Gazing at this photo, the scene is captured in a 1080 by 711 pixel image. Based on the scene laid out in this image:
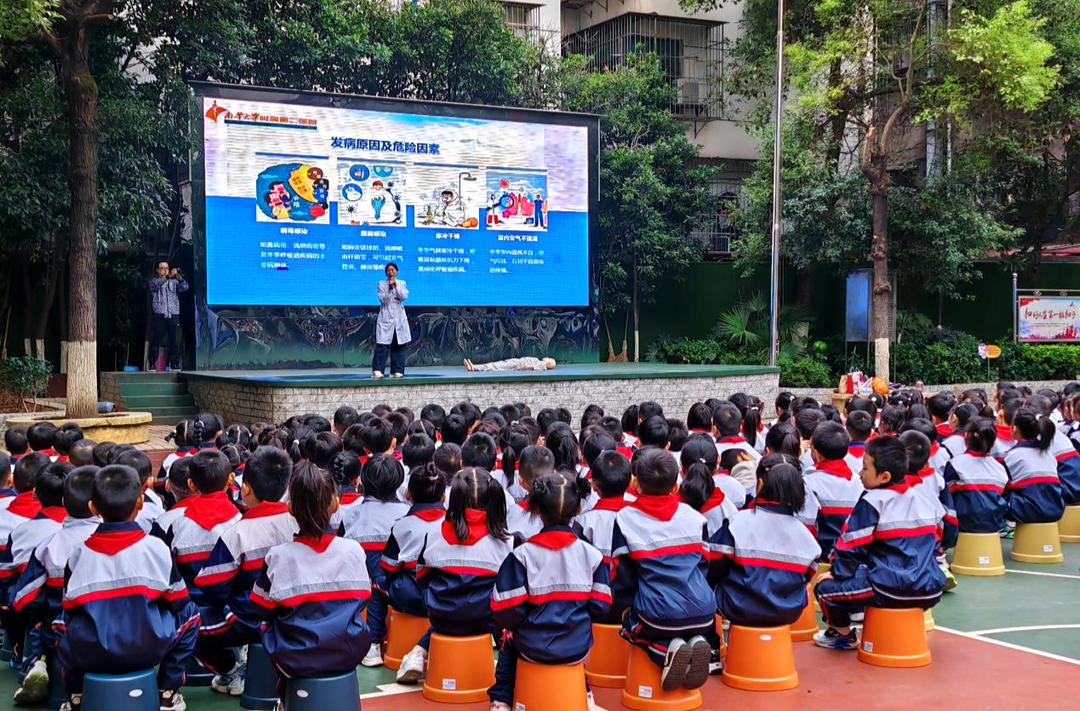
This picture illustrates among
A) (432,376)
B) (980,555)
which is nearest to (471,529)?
(980,555)

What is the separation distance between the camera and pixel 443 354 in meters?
16.4

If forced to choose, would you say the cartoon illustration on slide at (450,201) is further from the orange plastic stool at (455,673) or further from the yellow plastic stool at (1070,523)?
the orange plastic stool at (455,673)

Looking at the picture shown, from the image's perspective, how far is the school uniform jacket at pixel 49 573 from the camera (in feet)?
13.8

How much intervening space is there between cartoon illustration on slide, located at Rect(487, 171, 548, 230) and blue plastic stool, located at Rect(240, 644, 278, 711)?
1201 cm

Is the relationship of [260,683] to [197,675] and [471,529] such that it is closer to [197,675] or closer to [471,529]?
[197,675]

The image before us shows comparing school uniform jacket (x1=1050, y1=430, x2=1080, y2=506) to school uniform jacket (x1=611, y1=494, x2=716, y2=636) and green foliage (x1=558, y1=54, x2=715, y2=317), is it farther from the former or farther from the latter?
green foliage (x1=558, y1=54, x2=715, y2=317)

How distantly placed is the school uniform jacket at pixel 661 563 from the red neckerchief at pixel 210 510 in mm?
1547

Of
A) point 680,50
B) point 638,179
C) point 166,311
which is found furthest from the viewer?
point 680,50

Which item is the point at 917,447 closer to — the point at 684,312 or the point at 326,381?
the point at 326,381

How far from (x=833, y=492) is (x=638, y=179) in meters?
13.5

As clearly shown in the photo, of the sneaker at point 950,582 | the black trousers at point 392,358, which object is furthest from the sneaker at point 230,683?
the black trousers at point 392,358

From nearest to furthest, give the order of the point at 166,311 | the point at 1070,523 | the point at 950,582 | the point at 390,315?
1. the point at 950,582
2. the point at 1070,523
3. the point at 390,315
4. the point at 166,311

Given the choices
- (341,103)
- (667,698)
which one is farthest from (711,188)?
(667,698)

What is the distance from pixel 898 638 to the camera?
4902 millimetres
